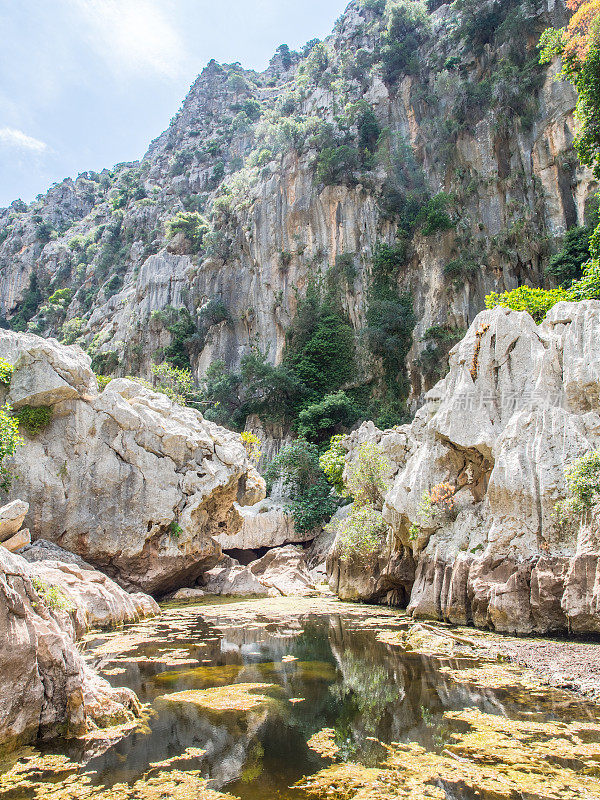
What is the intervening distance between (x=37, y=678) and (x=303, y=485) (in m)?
24.6

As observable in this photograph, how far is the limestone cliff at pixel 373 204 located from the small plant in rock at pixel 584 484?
79.8 ft

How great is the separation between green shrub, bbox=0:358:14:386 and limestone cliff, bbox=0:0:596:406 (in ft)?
83.4

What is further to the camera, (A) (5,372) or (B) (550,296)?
(B) (550,296)

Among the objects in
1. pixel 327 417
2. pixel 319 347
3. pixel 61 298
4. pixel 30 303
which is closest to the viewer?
pixel 327 417

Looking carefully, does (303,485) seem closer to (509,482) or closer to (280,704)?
(509,482)

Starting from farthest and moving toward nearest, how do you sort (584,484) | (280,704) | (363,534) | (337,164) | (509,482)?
(337,164) < (363,534) < (509,482) < (584,484) < (280,704)

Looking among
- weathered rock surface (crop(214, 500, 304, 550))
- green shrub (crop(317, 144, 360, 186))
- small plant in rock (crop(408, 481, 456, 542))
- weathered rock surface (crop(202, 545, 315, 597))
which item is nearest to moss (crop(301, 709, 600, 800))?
small plant in rock (crop(408, 481, 456, 542))

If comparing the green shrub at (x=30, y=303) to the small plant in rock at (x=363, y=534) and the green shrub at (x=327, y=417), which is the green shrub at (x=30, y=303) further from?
the small plant in rock at (x=363, y=534)

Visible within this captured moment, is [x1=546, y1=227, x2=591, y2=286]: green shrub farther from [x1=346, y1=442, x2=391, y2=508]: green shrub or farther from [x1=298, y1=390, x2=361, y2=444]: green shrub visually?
[x1=298, y1=390, x2=361, y2=444]: green shrub

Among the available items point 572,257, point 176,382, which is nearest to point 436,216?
point 572,257

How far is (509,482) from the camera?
10.8m

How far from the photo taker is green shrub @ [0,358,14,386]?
572 inches

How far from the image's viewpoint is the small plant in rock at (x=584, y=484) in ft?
30.0

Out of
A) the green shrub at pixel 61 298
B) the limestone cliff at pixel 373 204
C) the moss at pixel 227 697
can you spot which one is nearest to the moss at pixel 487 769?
the moss at pixel 227 697
